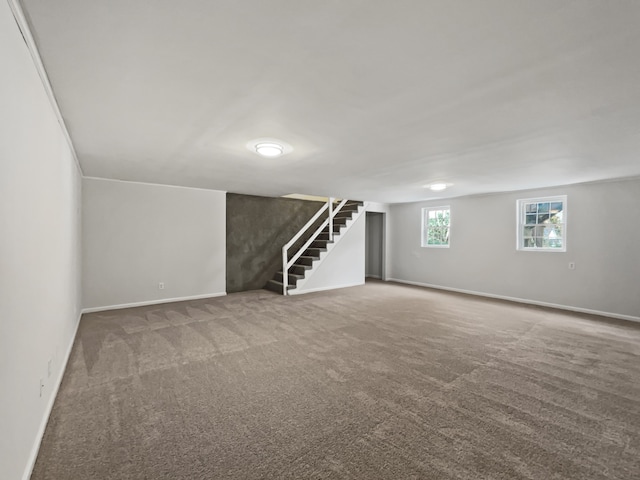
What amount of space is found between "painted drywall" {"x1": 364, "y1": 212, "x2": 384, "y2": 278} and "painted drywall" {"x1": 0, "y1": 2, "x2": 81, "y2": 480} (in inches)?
307

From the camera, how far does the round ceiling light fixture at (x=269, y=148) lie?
309cm

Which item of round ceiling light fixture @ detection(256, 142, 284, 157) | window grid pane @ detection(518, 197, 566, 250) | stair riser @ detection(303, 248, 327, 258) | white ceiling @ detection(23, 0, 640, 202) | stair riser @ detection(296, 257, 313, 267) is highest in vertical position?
white ceiling @ detection(23, 0, 640, 202)

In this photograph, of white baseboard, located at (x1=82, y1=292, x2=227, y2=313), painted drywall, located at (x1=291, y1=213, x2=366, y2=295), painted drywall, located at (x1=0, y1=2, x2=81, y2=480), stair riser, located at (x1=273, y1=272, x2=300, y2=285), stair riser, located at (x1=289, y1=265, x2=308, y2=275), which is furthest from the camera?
painted drywall, located at (x1=291, y1=213, x2=366, y2=295)

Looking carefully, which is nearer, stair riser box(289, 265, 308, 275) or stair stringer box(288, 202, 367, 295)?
stair stringer box(288, 202, 367, 295)

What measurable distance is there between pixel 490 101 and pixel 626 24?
31.9 inches

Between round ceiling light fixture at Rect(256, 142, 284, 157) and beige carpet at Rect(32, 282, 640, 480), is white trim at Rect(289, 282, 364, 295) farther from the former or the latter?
round ceiling light fixture at Rect(256, 142, 284, 157)

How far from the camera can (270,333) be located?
398 cm

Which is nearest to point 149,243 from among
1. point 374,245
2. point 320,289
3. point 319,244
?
point 320,289

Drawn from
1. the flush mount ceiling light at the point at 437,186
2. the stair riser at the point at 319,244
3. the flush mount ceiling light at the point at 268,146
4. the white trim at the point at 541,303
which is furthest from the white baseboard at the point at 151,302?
the white trim at the point at 541,303

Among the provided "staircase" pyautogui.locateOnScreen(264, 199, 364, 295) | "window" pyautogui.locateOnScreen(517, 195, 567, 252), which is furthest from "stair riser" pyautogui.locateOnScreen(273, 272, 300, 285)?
"window" pyautogui.locateOnScreen(517, 195, 567, 252)

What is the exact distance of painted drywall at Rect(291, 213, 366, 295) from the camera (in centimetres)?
700

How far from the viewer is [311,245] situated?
25.8 feet

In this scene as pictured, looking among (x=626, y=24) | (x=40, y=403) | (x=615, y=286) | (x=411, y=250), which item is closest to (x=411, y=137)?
(x=626, y=24)

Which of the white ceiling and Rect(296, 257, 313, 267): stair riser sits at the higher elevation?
the white ceiling
